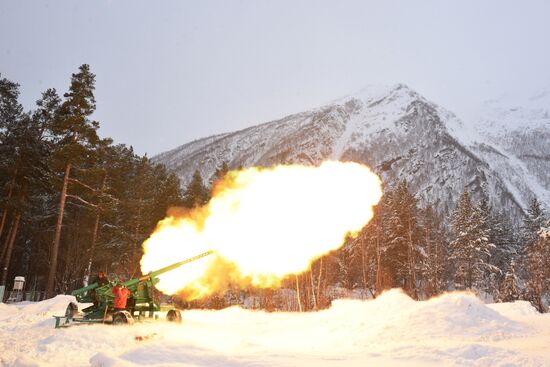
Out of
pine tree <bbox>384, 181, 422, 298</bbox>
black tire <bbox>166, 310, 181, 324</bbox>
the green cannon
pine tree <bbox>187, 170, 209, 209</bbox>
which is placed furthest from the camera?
pine tree <bbox>384, 181, 422, 298</bbox>

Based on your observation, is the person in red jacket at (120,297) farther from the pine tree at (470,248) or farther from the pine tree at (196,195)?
the pine tree at (470,248)

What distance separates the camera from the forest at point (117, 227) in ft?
125

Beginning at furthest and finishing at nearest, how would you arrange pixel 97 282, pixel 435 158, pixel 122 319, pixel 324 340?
pixel 435 158, pixel 97 282, pixel 122 319, pixel 324 340

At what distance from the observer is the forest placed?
3812 centimetres

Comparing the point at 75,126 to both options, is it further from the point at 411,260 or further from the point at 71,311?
the point at 411,260

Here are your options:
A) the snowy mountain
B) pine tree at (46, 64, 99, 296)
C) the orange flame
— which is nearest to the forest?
pine tree at (46, 64, 99, 296)

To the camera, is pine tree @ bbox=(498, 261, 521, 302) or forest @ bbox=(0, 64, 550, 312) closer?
forest @ bbox=(0, 64, 550, 312)

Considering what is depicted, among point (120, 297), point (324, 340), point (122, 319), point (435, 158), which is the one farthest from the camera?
point (435, 158)

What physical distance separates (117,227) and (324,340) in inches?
1489

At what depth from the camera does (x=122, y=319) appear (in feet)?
55.2

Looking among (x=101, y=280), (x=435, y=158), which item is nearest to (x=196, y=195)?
(x=101, y=280)

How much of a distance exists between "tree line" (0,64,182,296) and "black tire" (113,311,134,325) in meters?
19.9

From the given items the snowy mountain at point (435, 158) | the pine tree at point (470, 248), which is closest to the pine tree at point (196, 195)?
the pine tree at point (470, 248)

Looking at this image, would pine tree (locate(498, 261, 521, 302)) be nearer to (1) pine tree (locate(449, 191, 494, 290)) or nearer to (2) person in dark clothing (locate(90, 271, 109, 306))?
(1) pine tree (locate(449, 191, 494, 290))
